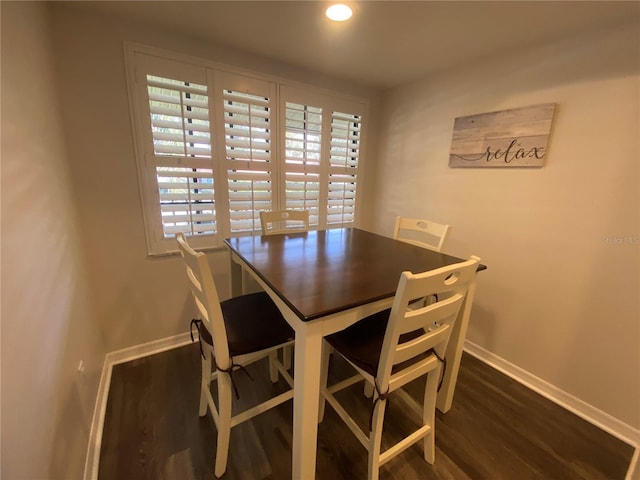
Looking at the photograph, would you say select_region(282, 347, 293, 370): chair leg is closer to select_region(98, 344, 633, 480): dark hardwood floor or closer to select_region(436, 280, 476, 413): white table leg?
select_region(98, 344, 633, 480): dark hardwood floor

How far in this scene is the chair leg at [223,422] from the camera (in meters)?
1.11

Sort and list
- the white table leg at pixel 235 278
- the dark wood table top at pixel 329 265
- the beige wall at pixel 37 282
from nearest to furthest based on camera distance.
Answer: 1. the beige wall at pixel 37 282
2. the dark wood table top at pixel 329 265
3. the white table leg at pixel 235 278

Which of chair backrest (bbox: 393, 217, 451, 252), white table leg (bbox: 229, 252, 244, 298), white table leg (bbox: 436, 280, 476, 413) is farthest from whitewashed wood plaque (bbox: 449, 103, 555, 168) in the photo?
white table leg (bbox: 229, 252, 244, 298)

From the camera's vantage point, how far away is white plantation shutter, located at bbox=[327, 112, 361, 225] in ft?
8.28

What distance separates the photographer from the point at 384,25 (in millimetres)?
1525

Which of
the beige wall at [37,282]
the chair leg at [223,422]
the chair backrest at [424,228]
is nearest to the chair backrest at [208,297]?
the chair leg at [223,422]

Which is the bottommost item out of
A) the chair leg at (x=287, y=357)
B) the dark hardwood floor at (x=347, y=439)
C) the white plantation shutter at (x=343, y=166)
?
the dark hardwood floor at (x=347, y=439)

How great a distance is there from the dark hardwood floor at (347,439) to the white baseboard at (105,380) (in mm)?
33

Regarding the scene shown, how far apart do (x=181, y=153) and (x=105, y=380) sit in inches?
60.6

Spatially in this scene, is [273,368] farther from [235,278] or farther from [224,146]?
[224,146]

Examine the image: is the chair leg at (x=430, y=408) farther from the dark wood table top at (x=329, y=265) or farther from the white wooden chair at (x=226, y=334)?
the white wooden chair at (x=226, y=334)

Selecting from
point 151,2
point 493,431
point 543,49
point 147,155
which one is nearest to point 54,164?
point 147,155

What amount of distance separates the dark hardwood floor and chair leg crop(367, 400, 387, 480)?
198mm

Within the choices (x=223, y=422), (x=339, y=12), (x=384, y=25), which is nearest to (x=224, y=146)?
(x=339, y=12)
